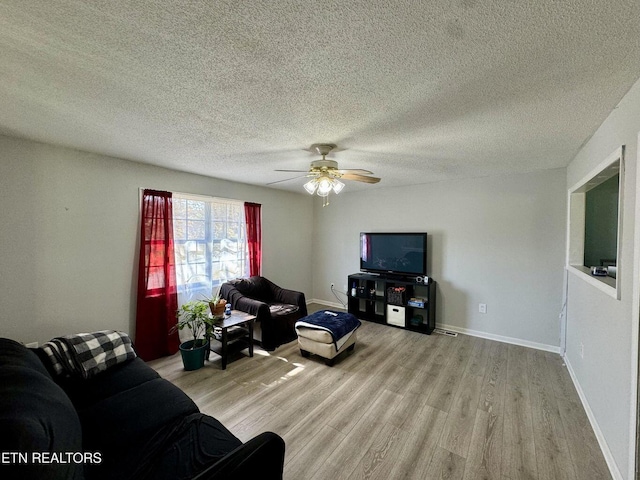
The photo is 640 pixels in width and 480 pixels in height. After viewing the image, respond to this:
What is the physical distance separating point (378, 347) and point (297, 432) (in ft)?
5.74

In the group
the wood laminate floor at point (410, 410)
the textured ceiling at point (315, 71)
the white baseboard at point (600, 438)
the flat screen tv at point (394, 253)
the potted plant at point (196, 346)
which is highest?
the textured ceiling at point (315, 71)

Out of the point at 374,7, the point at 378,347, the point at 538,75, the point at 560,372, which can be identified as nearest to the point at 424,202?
the point at 378,347

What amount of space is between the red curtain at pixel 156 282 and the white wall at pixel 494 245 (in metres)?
3.29

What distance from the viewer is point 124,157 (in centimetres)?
279

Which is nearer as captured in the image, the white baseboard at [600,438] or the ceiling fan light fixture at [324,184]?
the white baseboard at [600,438]

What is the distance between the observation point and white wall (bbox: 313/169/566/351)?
3.24m

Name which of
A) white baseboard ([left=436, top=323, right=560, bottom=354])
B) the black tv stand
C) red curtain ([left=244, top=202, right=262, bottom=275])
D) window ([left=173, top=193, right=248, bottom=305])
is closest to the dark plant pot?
window ([left=173, top=193, right=248, bottom=305])

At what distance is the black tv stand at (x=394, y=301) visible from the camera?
3904 mm

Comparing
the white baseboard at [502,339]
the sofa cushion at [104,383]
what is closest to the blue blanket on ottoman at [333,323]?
the sofa cushion at [104,383]

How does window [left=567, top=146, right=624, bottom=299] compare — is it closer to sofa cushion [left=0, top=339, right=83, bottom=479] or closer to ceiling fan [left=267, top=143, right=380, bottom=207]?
ceiling fan [left=267, top=143, right=380, bottom=207]

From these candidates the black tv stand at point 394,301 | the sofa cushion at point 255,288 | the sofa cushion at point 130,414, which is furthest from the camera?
the black tv stand at point 394,301

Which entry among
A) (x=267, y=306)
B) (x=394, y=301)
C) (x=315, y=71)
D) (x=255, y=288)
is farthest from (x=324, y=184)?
(x=394, y=301)

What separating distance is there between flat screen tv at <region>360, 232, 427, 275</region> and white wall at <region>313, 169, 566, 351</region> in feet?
0.66

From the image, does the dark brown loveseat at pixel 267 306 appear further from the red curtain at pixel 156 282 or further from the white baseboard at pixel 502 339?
the white baseboard at pixel 502 339
